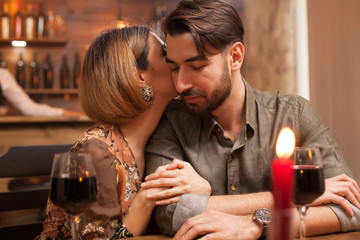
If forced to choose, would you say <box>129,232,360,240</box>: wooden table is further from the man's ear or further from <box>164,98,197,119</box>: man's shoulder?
the man's ear

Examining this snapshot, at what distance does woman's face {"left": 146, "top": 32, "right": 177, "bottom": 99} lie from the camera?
167cm

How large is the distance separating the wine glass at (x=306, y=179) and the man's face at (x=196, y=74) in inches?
26.3

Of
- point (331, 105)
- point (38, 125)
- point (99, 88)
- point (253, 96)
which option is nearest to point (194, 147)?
point (253, 96)

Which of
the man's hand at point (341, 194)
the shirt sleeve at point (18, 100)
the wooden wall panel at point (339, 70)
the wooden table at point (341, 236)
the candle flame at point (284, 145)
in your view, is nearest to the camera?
the candle flame at point (284, 145)

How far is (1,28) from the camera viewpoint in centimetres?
419

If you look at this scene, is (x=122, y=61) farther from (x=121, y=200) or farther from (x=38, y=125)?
(x=38, y=125)

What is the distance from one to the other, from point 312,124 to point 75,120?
7.65 ft

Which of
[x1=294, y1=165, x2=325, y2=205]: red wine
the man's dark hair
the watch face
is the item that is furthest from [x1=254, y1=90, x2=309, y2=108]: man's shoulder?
[x1=294, y1=165, x2=325, y2=205]: red wine

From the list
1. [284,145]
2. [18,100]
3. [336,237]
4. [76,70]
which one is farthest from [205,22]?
[76,70]

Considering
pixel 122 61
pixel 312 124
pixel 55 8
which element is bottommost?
pixel 312 124

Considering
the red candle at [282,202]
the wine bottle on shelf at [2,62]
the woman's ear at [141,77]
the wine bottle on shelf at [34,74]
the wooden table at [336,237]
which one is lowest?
the wooden table at [336,237]

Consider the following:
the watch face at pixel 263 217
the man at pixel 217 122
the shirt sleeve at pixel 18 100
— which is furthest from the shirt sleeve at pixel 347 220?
the shirt sleeve at pixel 18 100

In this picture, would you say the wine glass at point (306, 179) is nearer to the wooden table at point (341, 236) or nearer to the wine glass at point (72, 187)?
the wooden table at point (341, 236)

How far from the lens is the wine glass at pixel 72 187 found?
33.4 inches
